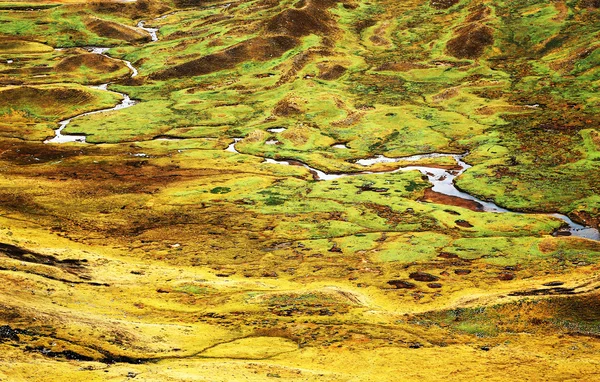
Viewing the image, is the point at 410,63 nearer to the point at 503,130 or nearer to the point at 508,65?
the point at 508,65

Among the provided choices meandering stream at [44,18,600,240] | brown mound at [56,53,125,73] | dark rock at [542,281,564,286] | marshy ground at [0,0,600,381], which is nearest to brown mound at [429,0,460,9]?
marshy ground at [0,0,600,381]

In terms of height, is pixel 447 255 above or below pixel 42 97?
above

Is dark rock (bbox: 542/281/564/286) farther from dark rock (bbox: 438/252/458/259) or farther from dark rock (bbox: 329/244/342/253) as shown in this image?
dark rock (bbox: 329/244/342/253)

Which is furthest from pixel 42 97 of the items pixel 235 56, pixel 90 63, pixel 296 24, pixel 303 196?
pixel 303 196

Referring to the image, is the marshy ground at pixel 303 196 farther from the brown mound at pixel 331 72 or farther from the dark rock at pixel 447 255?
the brown mound at pixel 331 72

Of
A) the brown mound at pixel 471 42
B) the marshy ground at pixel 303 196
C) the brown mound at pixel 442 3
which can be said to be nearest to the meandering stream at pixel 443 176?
the marshy ground at pixel 303 196

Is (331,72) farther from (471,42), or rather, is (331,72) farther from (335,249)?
(335,249)
